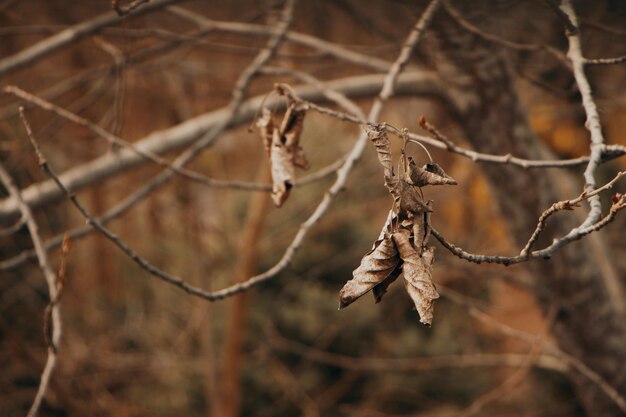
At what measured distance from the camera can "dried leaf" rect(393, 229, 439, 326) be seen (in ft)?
3.92

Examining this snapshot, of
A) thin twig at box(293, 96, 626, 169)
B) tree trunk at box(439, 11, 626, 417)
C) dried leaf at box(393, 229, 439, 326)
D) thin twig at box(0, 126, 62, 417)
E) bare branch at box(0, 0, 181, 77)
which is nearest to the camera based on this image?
dried leaf at box(393, 229, 439, 326)

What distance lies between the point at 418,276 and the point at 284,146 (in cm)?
75

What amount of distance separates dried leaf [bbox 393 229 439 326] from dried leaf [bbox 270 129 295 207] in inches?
23.9

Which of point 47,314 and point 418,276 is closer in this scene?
point 418,276

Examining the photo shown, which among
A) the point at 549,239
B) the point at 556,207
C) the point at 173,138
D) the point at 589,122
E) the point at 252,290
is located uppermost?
the point at 252,290

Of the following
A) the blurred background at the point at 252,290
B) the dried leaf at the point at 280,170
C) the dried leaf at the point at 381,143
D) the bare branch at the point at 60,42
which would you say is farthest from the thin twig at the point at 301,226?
the blurred background at the point at 252,290

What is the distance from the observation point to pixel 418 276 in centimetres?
121

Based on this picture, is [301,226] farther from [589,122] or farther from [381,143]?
[589,122]

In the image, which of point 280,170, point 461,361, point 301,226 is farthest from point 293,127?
point 461,361

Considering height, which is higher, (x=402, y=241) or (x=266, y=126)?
(x=266, y=126)

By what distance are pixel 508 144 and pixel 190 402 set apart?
4.38 m

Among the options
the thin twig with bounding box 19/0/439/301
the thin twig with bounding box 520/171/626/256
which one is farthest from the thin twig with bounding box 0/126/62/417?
the thin twig with bounding box 520/171/626/256

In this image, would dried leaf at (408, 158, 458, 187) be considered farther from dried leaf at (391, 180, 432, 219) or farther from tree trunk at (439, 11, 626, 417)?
tree trunk at (439, 11, 626, 417)

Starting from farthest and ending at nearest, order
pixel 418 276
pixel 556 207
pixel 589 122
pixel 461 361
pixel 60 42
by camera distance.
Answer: pixel 461 361 < pixel 60 42 < pixel 589 122 < pixel 556 207 < pixel 418 276
